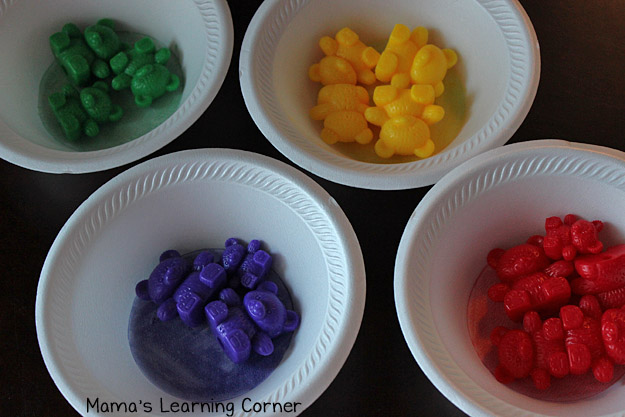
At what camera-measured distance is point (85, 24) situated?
1257 millimetres

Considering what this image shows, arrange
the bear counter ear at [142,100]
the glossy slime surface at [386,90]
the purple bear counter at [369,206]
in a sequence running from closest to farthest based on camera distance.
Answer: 1. the purple bear counter at [369,206]
2. the glossy slime surface at [386,90]
3. the bear counter ear at [142,100]

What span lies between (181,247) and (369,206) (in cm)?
34

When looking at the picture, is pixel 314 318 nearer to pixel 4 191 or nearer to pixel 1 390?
pixel 1 390

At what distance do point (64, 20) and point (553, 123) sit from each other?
1003mm

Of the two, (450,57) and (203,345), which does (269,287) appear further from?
(450,57)

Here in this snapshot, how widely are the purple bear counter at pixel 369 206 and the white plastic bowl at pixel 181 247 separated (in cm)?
12

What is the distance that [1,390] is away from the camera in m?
0.94

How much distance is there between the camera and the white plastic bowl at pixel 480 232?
2.64ft

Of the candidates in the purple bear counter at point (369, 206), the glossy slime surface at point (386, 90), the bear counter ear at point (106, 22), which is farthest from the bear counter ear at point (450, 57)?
the bear counter ear at point (106, 22)

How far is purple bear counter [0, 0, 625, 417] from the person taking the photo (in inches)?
36.6

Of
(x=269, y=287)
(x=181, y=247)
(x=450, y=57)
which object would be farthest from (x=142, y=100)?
(x=450, y=57)

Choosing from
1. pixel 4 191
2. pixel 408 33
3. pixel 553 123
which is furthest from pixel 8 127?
pixel 553 123

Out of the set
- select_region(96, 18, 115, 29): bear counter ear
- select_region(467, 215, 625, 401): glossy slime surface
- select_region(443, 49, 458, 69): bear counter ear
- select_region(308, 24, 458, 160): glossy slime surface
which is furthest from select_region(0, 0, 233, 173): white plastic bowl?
select_region(467, 215, 625, 401): glossy slime surface

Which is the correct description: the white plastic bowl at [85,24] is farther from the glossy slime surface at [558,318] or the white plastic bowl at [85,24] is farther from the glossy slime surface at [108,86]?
the glossy slime surface at [558,318]
